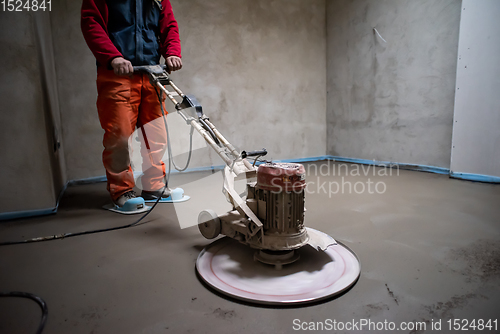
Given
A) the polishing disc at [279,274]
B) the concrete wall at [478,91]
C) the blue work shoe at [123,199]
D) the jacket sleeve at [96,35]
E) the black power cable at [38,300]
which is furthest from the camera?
the concrete wall at [478,91]

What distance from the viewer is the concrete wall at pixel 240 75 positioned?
9.53 feet

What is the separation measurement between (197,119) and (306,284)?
0.93 m

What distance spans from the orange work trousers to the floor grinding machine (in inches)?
36.6

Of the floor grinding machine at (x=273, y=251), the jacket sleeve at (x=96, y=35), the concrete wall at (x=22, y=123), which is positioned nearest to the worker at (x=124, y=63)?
the jacket sleeve at (x=96, y=35)

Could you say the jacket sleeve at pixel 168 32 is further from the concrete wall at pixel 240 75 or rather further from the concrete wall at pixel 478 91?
the concrete wall at pixel 478 91

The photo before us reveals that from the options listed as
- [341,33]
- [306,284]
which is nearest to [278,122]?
[341,33]

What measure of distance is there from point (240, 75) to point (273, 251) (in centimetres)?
282

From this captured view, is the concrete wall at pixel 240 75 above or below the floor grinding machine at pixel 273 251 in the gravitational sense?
above

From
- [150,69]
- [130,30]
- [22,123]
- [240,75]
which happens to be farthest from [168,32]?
[240,75]

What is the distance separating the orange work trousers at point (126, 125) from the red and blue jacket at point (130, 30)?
0.46ft

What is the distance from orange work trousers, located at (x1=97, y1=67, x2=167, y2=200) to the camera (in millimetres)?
1910

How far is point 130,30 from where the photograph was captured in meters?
1.93

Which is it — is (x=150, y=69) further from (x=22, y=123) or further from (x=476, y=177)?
(x=476, y=177)

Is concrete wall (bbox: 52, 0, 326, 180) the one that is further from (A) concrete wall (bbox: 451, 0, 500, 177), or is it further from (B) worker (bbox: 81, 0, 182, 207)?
(A) concrete wall (bbox: 451, 0, 500, 177)
